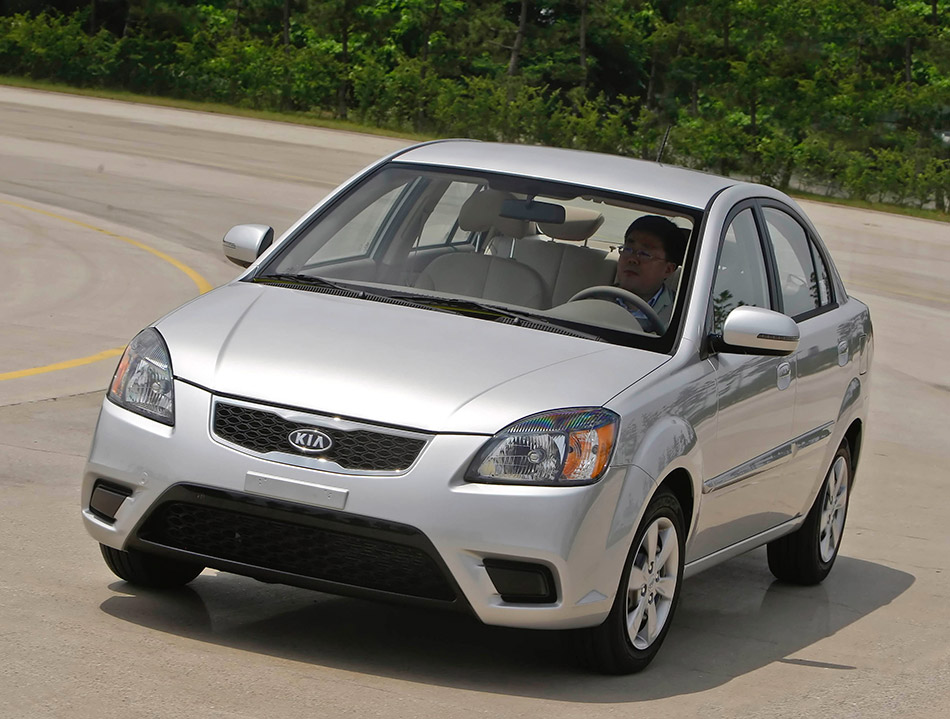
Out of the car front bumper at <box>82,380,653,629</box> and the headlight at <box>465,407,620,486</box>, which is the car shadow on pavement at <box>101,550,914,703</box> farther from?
the headlight at <box>465,407,620,486</box>

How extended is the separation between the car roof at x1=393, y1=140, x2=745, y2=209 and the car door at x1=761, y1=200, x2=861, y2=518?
49 centimetres

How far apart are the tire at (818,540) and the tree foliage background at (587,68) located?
42813 mm

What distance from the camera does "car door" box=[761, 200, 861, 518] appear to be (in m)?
6.84

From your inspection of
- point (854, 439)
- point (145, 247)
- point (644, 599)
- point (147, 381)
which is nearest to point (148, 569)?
point (147, 381)

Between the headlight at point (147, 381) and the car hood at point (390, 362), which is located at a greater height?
the car hood at point (390, 362)

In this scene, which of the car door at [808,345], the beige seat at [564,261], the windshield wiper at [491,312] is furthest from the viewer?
the car door at [808,345]

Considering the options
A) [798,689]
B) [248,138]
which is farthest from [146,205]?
[798,689]

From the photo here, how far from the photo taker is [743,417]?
243 inches

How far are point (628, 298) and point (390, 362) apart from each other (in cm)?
131

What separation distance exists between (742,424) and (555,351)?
101cm

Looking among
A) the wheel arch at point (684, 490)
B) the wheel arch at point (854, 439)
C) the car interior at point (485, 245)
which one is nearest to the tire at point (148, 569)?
the car interior at point (485, 245)

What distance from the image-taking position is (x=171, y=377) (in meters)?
5.24

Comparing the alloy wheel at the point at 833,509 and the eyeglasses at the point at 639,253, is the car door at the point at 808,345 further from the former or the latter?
the eyeglasses at the point at 639,253

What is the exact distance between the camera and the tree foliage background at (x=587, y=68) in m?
54.9
